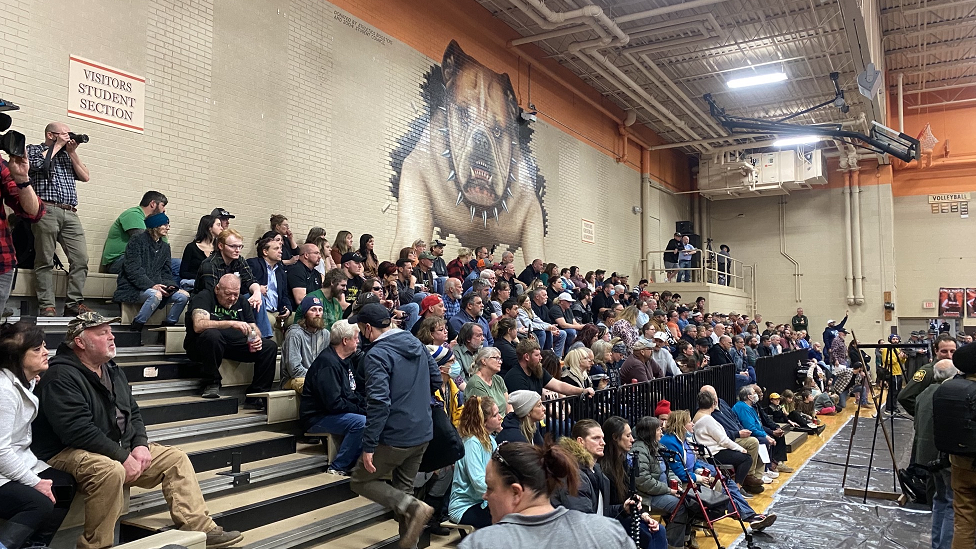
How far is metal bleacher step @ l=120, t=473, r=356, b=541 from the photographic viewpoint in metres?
3.61

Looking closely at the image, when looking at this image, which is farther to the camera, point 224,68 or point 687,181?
point 687,181

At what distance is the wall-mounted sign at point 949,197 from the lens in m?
20.1

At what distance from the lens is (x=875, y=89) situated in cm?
1275

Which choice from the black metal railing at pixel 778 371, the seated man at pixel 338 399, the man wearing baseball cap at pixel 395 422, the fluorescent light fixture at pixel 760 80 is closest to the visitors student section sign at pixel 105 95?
the seated man at pixel 338 399

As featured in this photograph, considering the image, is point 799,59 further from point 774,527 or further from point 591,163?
point 774,527

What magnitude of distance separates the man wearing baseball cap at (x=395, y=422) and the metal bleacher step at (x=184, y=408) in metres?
1.55

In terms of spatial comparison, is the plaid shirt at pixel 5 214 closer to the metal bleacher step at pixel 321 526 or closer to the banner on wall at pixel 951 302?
the metal bleacher step at pixel 321 526

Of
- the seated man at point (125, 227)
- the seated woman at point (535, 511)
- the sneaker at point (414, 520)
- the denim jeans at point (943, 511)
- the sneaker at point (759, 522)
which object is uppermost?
the seated man at point (125, 227)

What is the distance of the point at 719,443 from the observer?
7.12m

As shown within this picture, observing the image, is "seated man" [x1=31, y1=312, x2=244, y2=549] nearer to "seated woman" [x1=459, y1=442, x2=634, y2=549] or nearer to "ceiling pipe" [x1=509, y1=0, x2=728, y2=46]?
"seated woman" [x1=459, y1=442, x2=634, y2=549]

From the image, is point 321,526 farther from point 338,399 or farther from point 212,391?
point 212,391

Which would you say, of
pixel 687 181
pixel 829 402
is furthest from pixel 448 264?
pixel 687 181

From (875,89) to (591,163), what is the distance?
6.23 metres

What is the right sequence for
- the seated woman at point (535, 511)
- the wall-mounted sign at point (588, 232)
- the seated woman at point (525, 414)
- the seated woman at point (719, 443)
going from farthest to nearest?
1. the wall-mounted sign at point (588, 232)
2. the seated woman at point (719, 443)
3. the seated woman at point (525, 414)
4. the seated woman at point (535, 511)
